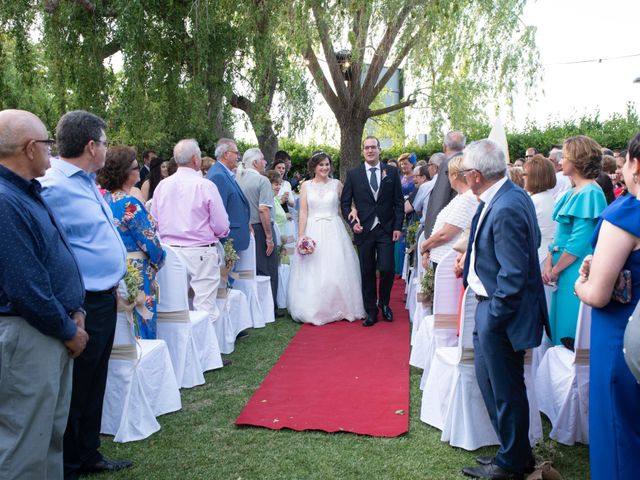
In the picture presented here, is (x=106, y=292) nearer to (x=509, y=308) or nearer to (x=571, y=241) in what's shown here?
(x=509, y=308)

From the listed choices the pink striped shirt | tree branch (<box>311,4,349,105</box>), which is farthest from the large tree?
the pink striped shirt

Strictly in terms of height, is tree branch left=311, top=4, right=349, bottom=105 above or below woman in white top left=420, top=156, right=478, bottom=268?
above

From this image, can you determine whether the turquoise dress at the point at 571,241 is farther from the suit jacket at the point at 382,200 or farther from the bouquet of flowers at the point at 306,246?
the bouquet of flowers at the point at 306,246

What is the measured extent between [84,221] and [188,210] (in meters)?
2.64

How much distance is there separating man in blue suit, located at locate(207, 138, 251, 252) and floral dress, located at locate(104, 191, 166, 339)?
238 cm

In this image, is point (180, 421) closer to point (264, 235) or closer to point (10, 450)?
point (10, 450)

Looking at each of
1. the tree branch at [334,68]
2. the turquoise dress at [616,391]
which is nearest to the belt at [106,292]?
the turquoise dress at [616,391]

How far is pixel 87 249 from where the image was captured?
3889 millimetres

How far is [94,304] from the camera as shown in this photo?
3941mm

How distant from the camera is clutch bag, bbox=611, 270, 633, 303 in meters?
3.00

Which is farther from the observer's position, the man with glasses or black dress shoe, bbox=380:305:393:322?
black dress shoe, bbox=380:305:393:322

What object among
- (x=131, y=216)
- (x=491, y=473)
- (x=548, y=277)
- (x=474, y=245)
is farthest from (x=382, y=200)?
(x=491, y=473)

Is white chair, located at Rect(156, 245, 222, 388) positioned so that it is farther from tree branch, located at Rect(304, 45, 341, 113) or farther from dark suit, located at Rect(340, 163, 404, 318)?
tree branch, located at Rect(304, 45, 341, 113)

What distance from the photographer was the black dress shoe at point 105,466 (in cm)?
416
